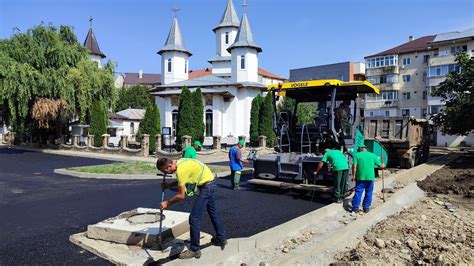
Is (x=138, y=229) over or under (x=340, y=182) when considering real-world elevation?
under

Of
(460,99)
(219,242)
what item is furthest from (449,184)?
(460,99)

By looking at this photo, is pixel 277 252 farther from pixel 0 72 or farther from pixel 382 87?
pixel 382 87

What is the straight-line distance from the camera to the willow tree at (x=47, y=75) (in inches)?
913

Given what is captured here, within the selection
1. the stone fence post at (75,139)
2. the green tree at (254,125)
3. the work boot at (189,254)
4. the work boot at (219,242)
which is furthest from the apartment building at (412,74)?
the work boot at (189,254)

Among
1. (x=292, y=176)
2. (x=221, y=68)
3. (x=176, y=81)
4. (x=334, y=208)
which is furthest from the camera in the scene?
(x=221, y=68)

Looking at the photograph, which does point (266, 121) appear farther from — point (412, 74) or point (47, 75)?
point (412, 74)

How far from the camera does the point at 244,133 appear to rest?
40156 mm

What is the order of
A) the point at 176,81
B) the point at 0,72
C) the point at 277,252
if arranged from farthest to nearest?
the point at 176,81, the point at 0,72, the point at 277,252

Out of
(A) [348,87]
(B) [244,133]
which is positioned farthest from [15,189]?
(B) [244,133]

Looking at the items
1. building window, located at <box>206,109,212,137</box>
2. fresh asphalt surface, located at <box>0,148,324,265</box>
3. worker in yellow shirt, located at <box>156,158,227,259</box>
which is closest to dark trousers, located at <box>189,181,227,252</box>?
worker in yellow shirt, located at <box>156,158,227,259</box>

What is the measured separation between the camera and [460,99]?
21.5 metres

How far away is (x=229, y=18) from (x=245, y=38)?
9463 millimetres

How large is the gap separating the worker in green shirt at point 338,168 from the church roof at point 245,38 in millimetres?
35704

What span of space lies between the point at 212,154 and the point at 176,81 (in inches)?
1007
